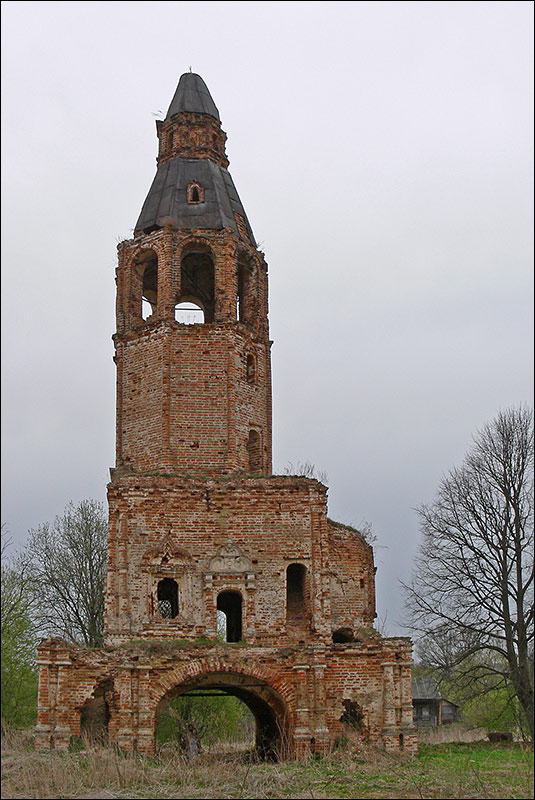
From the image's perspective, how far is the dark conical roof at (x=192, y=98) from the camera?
21.5 meters

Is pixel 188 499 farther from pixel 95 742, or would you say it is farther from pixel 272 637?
pixel 95 742

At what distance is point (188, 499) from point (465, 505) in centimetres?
772

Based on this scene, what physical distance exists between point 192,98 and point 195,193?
281cm

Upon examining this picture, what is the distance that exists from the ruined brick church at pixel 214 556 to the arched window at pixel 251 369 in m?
0.03

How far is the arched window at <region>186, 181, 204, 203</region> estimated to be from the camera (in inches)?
804

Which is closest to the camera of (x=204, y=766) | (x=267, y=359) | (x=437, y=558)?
(x=204, y=766)

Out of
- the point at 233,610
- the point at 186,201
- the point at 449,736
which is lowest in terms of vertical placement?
the point at 449,736

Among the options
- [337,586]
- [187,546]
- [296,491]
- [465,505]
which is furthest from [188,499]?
[465,505]

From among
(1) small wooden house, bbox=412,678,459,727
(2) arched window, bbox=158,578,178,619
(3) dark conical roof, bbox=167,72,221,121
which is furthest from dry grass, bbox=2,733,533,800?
(1) small wooden house, bbox=412,678,459,727

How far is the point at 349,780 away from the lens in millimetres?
13547

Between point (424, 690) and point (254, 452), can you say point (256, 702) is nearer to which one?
point (254, 452)

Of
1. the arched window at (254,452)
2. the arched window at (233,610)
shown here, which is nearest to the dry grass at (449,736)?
the arched window at (233,610)

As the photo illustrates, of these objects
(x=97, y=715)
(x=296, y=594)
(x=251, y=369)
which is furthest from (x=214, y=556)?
(x=251, y=369)

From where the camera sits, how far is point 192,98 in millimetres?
21672
